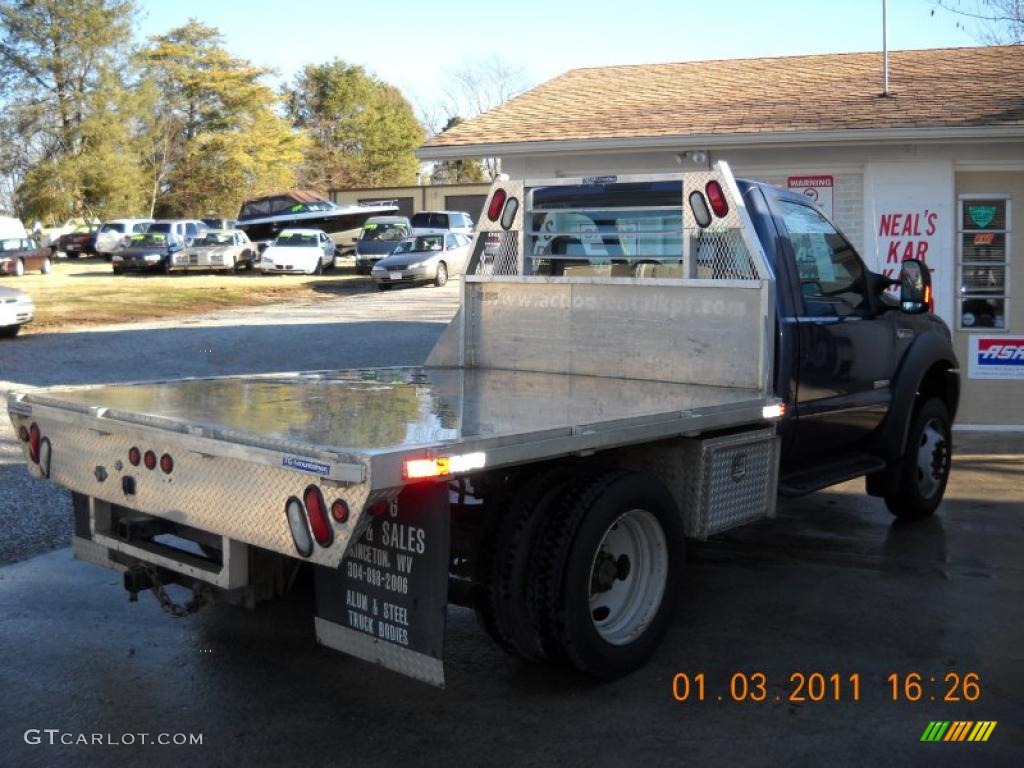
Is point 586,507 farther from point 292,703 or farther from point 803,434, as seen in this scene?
point 803,434

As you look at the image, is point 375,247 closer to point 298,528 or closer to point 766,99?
point 766,99

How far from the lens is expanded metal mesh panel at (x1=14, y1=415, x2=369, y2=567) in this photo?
3.89 metres

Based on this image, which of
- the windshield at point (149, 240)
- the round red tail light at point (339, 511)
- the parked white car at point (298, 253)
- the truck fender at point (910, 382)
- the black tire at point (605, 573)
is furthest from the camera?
the windshield at point (149, 240)

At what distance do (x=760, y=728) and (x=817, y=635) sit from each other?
3.99 ft

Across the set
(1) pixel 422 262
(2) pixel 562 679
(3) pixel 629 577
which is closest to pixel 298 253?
(1) pixel 422 262

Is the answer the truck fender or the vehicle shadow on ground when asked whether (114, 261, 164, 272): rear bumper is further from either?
the truck fender

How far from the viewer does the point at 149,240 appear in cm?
3694

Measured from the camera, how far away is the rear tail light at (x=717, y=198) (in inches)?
247

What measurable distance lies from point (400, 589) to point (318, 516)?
1.87 feet

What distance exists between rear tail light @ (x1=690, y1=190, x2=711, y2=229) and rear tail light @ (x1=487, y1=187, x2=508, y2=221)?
1483 mm

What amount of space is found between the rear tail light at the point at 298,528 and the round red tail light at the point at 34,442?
194cm

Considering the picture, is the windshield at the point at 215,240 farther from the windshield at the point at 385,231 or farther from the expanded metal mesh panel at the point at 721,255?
the expanded metal mesh panel at the point at 721,255

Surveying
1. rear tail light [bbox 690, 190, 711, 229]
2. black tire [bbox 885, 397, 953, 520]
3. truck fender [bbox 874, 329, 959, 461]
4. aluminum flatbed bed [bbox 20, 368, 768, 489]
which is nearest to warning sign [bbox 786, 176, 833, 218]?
truck fender [bbox 874, 329, 959, 461]

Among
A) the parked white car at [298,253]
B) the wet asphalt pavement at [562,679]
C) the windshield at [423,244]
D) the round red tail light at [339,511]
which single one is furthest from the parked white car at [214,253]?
the round red tail light at [339,511]
